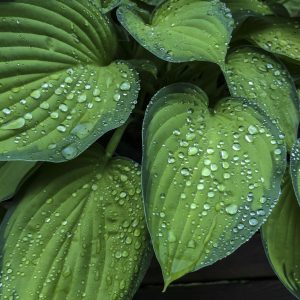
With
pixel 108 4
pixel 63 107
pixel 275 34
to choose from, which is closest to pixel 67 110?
pixel 63 107

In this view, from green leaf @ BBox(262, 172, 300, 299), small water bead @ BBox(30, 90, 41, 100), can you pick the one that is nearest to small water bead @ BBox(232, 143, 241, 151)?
green leaf @ BBox(262, 172, 300, 299)

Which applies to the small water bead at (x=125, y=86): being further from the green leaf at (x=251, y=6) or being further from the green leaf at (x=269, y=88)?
the green leaf at (x=251, y=6)

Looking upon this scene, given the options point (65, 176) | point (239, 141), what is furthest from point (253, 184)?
point (65, 176)

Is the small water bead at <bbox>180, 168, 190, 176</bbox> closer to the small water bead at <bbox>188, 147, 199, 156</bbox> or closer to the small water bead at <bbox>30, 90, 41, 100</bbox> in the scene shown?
the small water bead at <bbox>188, 147, 199, 156</bbox>

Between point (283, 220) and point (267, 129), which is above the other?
point (267, 129)

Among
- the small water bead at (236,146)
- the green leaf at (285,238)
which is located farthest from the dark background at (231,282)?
the small water bead at (236,146)

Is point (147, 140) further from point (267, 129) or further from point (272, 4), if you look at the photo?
point (272, 4)
